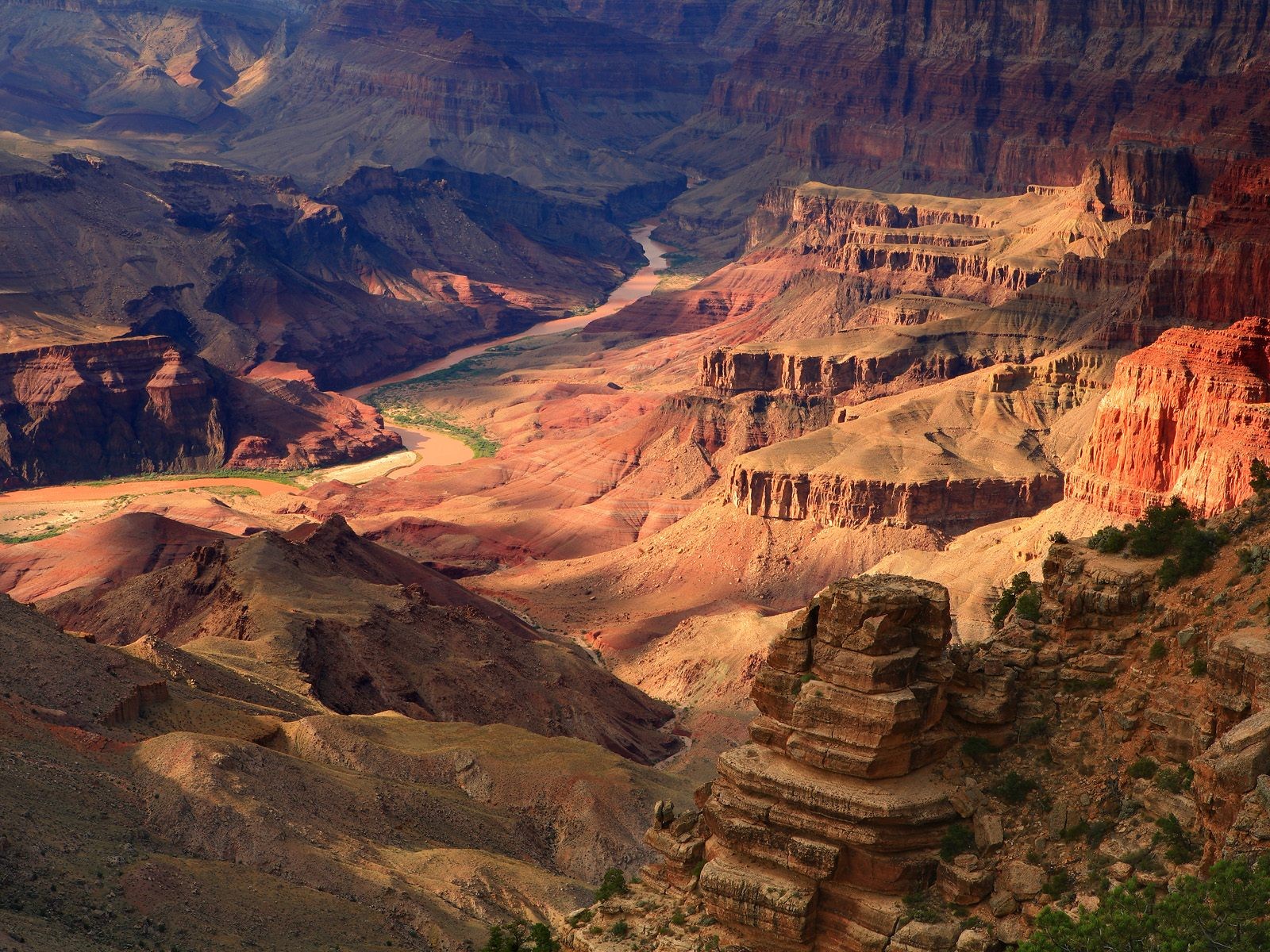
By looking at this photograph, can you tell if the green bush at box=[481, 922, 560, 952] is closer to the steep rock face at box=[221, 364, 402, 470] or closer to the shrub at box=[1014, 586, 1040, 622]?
the shrub at box=[1014, 586, 1040, 622]

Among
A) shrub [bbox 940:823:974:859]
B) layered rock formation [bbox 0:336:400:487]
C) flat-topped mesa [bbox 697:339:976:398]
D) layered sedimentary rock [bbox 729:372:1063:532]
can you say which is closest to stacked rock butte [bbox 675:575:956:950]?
shrub [bbox 940:823:974:859]

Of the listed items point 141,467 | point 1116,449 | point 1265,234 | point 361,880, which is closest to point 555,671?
point 1116,449

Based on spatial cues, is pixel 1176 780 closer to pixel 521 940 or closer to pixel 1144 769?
pixel 1144 769

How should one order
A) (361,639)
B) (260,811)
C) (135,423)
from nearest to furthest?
1. (260,811)
2. (361,639)
3. (135,423)

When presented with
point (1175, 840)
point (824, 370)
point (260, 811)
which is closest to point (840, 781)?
point (1175, 840)

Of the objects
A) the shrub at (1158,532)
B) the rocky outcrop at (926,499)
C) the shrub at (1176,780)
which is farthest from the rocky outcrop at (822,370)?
the shrub at (1176,780)

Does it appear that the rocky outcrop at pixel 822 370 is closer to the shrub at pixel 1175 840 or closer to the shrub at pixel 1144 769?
the shrub at pixel 1144 769

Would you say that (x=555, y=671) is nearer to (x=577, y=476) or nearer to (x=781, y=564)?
(x=781, y=564)
